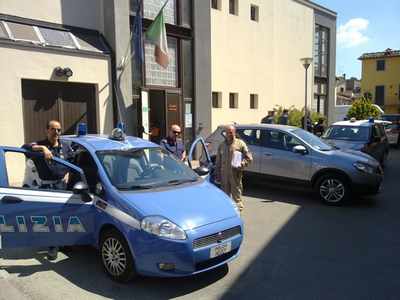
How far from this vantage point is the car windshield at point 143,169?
501cm

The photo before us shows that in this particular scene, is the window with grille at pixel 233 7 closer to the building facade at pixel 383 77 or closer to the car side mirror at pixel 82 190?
the car side mirror at pixel 82 190

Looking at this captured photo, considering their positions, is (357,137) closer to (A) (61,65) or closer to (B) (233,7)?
(A) (61,65)

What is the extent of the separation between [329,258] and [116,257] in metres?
2.94

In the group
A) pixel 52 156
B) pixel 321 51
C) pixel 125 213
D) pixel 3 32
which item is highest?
pixel 321 51

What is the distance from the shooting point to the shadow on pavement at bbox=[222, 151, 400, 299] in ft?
14.8

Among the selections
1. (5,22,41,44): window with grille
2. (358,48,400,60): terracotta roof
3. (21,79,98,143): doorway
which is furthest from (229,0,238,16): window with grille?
(358,48,400,60): terracotta roof

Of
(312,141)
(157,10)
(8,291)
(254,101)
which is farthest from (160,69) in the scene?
(8,291)

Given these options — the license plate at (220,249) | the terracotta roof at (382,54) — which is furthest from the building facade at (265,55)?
the terracotta roof at (382,54)

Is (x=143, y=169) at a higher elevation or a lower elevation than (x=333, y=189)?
higher

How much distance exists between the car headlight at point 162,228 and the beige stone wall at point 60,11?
8014 mm

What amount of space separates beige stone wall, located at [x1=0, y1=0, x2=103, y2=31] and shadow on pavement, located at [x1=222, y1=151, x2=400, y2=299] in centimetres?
792

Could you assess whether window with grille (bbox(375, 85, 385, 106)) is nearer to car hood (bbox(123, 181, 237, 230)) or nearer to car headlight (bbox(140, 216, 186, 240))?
car hood (bbox(123, 181, 237, 230))

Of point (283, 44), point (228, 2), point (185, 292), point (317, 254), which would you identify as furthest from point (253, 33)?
point (185, 292)

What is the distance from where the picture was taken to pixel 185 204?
4.64 metres
